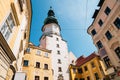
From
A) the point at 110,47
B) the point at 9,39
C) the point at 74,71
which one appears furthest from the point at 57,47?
the point at 9,39

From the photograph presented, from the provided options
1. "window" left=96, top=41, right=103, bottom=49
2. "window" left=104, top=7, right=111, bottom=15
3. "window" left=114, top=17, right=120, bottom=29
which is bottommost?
"window" left=96, top=41, right=103, bottom=49

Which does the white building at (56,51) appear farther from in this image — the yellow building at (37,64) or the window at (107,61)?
the window at (107,61)

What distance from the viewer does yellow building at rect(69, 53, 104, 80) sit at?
1070 inches

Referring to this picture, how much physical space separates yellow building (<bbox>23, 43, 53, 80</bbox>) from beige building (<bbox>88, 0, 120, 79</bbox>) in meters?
14.3

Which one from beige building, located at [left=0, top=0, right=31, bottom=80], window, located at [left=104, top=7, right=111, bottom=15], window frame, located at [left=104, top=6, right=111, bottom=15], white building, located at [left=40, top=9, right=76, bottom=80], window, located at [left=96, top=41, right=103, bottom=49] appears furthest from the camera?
white building, located at [left=40, top=9, right=76, bottom=80]

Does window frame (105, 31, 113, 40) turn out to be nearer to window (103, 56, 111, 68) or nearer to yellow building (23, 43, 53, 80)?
window (103, 56, 111, 68)

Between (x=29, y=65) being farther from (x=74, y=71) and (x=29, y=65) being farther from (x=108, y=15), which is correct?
(x=108, y=15)

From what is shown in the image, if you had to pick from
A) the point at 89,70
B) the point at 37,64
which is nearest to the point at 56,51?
the point at 37,64

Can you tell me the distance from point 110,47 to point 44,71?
16.9 meters

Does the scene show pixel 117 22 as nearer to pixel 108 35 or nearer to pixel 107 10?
pixel 108 35

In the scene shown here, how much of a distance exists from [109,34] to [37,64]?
18001mm

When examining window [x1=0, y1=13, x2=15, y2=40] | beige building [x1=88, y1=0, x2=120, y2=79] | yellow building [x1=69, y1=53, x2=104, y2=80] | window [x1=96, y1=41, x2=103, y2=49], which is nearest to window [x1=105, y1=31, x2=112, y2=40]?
beige building [x1=88, y1=0, x2=120, y2=79]

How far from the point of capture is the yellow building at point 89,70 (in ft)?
89.1

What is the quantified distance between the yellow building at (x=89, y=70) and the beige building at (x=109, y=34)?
1185 cm
